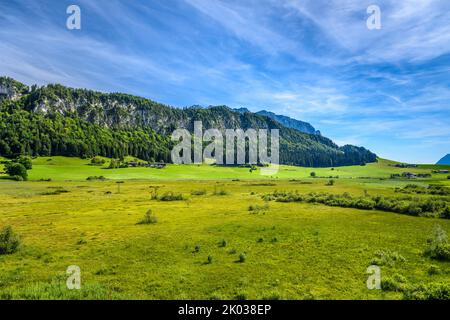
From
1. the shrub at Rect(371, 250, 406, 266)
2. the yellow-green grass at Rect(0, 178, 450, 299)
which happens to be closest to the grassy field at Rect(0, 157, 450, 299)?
the yellow-green grass at Rect(0, 178, 450, 299)

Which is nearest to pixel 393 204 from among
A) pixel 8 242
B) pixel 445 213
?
pixel 445 213

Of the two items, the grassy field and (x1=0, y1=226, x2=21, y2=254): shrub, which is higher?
(x1=0, y1=226, x2=21, y2=254): shrub

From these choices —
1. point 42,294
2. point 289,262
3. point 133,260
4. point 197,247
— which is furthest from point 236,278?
point 42,294

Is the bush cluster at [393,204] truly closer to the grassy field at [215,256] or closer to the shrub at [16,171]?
the grassy field at [215,256]

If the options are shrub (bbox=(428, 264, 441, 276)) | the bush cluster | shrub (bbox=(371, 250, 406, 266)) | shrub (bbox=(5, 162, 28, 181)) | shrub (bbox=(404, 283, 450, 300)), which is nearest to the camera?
shrub (bbox=(404, 283, 450, 300))

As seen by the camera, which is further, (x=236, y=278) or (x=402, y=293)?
(x=236, y=278)

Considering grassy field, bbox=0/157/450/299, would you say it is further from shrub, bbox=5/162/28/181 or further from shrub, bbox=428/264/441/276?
shrub, bbox=5/162/28/181

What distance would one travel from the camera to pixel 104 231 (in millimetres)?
41500

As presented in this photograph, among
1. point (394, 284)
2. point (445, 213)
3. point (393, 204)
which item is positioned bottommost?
point (394, 284)

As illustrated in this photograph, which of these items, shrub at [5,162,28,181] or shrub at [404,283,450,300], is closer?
shrub at [404,283,450,300]

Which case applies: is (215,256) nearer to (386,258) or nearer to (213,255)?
(213,255)
